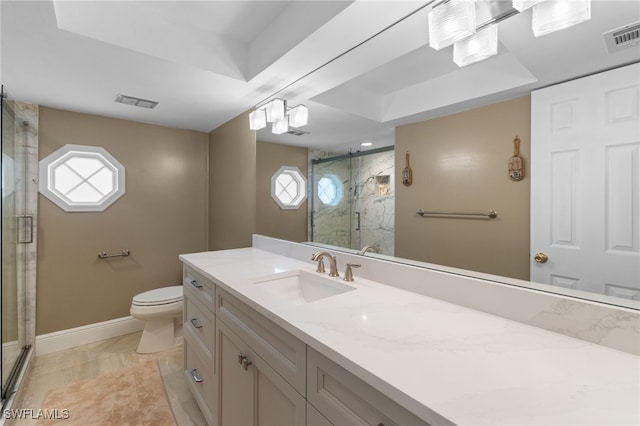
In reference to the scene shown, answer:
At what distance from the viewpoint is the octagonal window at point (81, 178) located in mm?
2344

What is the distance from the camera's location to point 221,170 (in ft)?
9.16

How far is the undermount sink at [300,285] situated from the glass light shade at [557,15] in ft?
3.86

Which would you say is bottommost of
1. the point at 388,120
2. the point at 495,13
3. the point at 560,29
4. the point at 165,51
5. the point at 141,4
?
the point at 388,120

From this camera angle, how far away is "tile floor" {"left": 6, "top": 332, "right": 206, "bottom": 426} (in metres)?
1.73

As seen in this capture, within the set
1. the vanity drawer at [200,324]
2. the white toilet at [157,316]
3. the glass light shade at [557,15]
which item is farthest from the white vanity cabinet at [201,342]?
the glass light shade at [557,15]

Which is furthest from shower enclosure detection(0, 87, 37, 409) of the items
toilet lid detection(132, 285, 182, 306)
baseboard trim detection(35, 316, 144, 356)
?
toilet lid detection(132, 285, 182, 306)

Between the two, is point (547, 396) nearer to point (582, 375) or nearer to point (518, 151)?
point (582, 375)

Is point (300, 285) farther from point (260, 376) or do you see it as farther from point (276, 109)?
point (276, 109)

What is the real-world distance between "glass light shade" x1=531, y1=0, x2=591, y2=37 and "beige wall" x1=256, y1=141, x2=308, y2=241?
1167 millimetres

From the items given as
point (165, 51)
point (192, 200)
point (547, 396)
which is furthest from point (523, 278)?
point (192, 200)

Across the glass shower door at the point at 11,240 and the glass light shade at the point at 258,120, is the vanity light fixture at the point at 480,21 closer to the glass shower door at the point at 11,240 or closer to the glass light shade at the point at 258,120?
the glass light shade at the point at 258,120

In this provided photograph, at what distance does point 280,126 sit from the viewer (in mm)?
1914

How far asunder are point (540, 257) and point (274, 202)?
59.4 inches

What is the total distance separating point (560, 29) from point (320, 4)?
0.92 m
